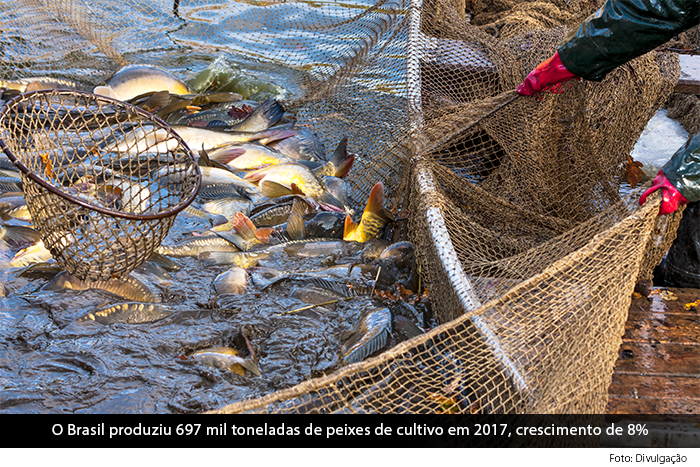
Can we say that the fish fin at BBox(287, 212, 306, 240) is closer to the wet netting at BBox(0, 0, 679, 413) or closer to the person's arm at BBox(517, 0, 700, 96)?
the wet netting at BBox(0, 0, 679, 413)

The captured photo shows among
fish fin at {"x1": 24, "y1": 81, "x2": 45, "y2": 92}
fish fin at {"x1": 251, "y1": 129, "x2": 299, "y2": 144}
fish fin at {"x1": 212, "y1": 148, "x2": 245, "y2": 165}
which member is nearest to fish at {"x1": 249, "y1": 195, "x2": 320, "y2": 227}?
fish fin at {"x1": 212, "y1": 148, "x2": 245, "y2": 165}

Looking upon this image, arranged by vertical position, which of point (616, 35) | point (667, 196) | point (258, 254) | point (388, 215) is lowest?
point (258, 254)

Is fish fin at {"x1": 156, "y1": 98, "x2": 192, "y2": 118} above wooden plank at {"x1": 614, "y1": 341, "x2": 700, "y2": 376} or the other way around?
the other way around

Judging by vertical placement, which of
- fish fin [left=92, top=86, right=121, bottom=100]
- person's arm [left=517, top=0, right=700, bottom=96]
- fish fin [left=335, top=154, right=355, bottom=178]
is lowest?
fish fin [left=92, top=86, right=121, bottom=100]

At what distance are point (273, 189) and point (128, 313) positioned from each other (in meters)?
1.71

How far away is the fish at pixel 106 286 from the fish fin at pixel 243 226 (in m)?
0.87

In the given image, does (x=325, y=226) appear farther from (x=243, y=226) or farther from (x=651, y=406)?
(x=651, y=406)

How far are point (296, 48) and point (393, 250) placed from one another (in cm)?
612

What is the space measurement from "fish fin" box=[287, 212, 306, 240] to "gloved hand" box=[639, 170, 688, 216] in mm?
2119

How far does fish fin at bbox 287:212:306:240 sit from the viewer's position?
3.79m

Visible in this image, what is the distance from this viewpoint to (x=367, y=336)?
269 centimetres
